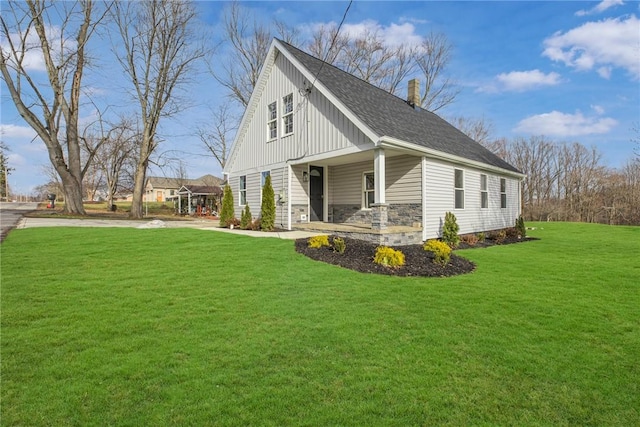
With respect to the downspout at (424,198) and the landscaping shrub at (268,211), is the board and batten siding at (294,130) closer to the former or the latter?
the landscaping shrub at (268,211)

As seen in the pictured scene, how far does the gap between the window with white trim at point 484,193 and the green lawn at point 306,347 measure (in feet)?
25.7

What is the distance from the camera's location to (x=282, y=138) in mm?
12648

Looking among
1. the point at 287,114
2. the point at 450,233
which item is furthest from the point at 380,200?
the point at 287,114

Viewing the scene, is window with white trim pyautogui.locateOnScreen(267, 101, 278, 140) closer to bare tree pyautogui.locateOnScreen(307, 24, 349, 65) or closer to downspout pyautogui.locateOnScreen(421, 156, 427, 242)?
downspout pyautogui.locateOnScreen(421, 156, 427, 242)

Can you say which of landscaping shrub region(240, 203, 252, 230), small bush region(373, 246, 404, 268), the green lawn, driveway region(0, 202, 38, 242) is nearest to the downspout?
small bush region(373, 246, 404, 268)

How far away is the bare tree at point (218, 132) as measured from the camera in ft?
101

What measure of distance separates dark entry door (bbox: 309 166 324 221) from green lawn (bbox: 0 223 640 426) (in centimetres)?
713

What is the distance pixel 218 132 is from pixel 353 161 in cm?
2326

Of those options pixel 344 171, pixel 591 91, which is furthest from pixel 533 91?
pixel 344 171

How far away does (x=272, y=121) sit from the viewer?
43.6 feet

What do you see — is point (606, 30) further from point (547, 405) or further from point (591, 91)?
point (547, 405)

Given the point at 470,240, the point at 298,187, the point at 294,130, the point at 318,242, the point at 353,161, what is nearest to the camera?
the point at 318,242

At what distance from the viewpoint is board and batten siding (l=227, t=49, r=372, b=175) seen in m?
10.3

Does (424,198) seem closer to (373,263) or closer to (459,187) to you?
(459,187)
